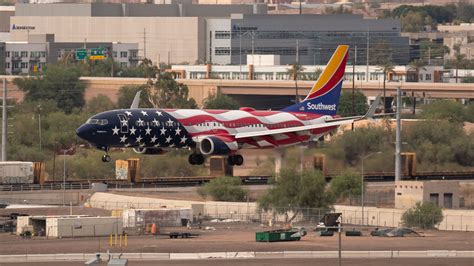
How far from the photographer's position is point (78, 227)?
115m

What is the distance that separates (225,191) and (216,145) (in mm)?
13113

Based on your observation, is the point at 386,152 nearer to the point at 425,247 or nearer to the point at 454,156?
the point at 454,156

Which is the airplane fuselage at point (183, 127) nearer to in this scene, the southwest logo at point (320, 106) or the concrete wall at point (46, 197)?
the southwest logo at point (320, 106)

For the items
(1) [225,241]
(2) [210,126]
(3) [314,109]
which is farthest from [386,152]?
(1) [225,241]

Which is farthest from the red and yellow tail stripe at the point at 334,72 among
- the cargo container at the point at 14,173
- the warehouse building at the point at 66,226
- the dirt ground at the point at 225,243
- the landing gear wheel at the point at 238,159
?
the cargo container at the point at 14,173

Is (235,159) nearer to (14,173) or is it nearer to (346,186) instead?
(346,186)

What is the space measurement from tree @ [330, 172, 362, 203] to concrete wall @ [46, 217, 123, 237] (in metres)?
23.5

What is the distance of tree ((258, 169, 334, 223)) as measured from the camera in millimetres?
127938

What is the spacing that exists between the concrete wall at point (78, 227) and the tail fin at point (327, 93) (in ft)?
71.2

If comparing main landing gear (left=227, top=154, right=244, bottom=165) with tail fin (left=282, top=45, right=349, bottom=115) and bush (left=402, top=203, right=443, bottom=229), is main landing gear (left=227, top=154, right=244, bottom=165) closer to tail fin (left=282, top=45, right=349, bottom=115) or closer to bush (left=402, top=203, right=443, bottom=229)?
tail fin (left=282, top=45, right=349, bottom=115)

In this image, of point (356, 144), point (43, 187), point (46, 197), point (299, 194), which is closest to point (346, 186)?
point (299, 194)

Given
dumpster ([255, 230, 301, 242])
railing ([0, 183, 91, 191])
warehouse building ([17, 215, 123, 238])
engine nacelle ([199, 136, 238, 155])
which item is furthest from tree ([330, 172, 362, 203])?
warehouse building ([17, 215, 123, 238])

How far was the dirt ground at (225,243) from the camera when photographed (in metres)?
105

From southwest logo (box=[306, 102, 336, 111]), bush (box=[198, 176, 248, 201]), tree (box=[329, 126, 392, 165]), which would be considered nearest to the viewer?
southwest logo (box=[306, 102, 336, 111])
